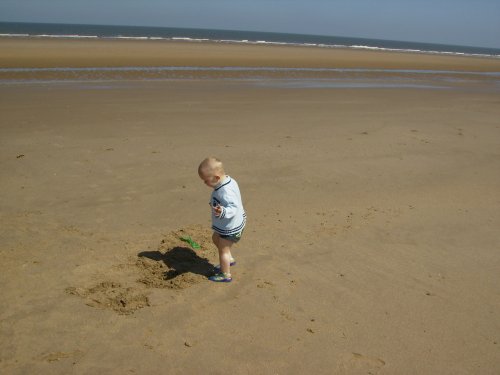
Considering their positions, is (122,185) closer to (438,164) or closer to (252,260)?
(252,260)

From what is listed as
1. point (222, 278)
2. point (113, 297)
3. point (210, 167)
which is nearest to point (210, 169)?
point (210, 167)

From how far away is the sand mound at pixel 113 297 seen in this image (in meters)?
3.27

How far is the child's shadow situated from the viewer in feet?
12.7

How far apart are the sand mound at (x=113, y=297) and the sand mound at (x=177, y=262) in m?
0.19

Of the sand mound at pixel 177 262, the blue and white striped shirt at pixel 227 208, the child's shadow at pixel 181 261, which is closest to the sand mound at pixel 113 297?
the sand mound at pixel 177 262

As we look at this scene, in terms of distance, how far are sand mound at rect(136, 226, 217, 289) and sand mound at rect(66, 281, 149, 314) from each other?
191 millimetres

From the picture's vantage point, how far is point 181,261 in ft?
13.3

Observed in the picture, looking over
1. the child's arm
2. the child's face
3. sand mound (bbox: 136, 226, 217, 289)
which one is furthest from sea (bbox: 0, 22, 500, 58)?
the child's arm

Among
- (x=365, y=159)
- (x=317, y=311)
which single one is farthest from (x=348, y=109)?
(x=317, y=311)

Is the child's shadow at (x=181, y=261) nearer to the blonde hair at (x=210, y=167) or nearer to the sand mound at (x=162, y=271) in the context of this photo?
the sand mound at (x=162, y=271)

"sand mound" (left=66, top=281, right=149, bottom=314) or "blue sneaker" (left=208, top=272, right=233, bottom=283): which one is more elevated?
"sand mound" (left=66, top=281, right=149, bottom=314)

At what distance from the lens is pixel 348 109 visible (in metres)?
11.7

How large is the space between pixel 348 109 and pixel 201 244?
8.21 m

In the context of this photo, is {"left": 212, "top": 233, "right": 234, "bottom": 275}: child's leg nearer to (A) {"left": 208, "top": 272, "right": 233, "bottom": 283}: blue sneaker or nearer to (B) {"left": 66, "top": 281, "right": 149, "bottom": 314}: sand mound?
(A) {"left": 208, "top": 272, "right": 233, "bottom": 283}: blue sneaker
